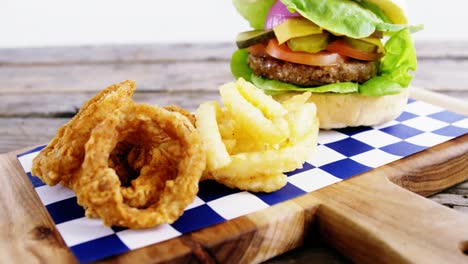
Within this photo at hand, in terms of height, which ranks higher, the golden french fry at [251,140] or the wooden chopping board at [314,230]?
the golden french fry at [251,140]

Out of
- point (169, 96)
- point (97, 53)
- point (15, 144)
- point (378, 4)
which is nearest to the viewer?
point (378, 4)

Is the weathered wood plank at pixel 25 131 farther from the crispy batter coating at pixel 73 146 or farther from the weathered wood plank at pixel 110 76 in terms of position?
the crispy batter coating at pixel 73 146

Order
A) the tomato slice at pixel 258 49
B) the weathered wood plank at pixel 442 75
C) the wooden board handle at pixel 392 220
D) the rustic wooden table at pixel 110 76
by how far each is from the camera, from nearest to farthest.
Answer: the wooden board handle at pixel 392 220, the tomato slice at pixel 258 49, the rustic wooden table at pixel 110 76, the weathered wood plank at pixel 442 75

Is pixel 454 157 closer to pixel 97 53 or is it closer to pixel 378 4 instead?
pixel 378 4

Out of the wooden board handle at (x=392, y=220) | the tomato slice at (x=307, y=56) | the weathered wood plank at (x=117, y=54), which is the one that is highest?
the tomato slice at (x=307, y=56)

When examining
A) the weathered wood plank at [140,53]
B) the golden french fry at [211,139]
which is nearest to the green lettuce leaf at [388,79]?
the golden french fry at [211,139]

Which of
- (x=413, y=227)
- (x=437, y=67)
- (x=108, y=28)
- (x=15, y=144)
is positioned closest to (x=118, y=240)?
(x=413, y=227)

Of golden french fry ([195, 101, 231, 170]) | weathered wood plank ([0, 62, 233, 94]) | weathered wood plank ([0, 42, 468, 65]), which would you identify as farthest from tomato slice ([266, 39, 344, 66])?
weathered wood plank ([0, 42, 468, 65])
